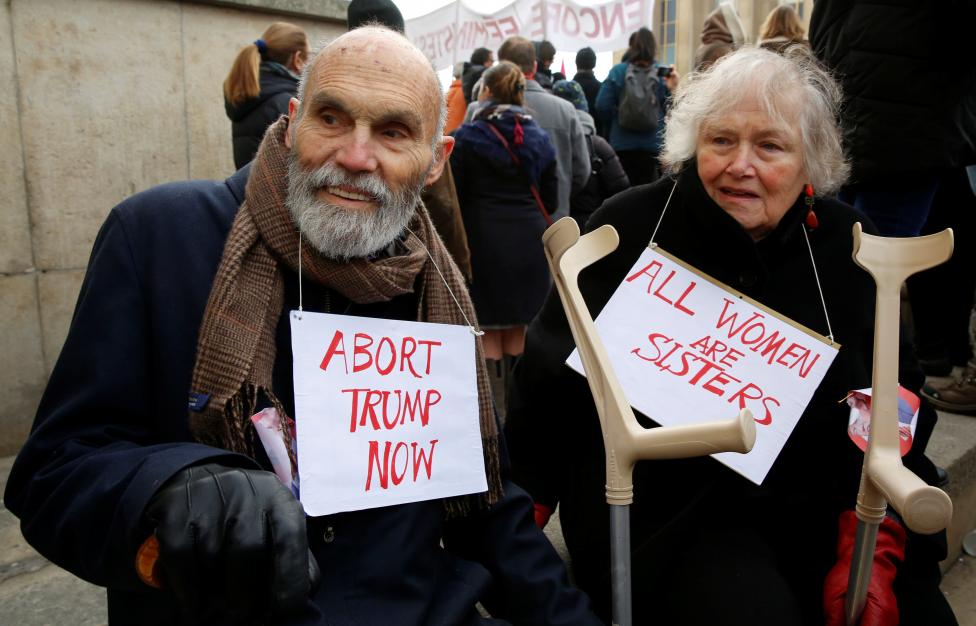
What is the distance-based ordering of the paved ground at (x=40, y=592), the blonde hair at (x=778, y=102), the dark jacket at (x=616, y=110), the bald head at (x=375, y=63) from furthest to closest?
1. the dark jacket at (x=616, y=110)
2. the paved ground at (x=40, y=592)
3. the blonde hair at (x=778, y=102)
4. the bald head at (x=375, y=63)

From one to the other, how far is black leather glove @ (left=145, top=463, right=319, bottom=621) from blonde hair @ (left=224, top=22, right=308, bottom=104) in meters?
2.60

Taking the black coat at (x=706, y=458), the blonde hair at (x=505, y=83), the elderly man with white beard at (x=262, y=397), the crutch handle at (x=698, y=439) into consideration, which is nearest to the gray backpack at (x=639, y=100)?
the blonde hair at (x=505, y=83)

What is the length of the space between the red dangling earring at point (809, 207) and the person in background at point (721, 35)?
6.08 ft

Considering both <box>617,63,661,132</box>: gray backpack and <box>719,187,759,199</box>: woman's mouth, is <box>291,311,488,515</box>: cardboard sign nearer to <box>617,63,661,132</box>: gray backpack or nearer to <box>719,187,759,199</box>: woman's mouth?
<box>719,187,759,199</box>: woman's mouth

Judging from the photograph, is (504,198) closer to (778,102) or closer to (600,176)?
(600,176)

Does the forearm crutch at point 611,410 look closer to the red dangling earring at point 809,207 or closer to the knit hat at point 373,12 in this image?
the red dangling earring at point 809,207

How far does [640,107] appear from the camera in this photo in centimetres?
573

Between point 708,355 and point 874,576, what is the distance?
0.57 meters

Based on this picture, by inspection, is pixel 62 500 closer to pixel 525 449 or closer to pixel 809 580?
pixel 525 449

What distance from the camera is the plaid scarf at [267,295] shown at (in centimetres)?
129

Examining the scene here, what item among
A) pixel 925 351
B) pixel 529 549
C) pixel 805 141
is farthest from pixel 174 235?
pixel 925 351

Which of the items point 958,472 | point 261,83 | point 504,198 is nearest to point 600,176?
point 504,198

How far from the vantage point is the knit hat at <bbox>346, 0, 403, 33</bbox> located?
11.5 feet

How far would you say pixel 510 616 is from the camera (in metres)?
1.55
